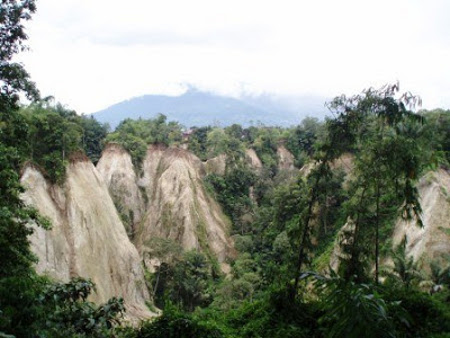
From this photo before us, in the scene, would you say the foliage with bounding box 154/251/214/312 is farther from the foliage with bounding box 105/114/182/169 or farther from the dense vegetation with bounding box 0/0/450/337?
the foliage with bounding box 105/114/182/169

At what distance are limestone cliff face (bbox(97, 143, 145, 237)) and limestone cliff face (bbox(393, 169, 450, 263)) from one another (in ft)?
82.4

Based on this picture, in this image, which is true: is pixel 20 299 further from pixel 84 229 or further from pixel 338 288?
pixel 84 229

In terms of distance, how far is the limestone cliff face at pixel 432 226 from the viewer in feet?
77.1

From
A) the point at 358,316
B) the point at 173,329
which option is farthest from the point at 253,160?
the point at 358,316

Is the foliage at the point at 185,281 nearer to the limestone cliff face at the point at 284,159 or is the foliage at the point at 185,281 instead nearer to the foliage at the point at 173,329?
the foliage at the point at 173,329

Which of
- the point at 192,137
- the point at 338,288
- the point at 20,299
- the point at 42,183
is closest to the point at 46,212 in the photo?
the point at 42,183

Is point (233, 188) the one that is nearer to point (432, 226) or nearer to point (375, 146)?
point (432, 226)

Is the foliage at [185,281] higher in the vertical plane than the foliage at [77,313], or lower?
lower

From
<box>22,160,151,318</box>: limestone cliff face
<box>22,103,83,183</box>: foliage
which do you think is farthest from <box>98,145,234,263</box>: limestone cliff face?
<box>22,103,83,183</box>: foliage

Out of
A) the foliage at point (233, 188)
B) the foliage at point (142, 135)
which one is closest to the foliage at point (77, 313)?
the foliage at point (142, 135)

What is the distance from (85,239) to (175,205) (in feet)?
57.3

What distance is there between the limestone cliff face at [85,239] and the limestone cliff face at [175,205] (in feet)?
31.9

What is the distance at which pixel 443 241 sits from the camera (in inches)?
938

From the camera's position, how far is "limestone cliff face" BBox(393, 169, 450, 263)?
77.1ft
